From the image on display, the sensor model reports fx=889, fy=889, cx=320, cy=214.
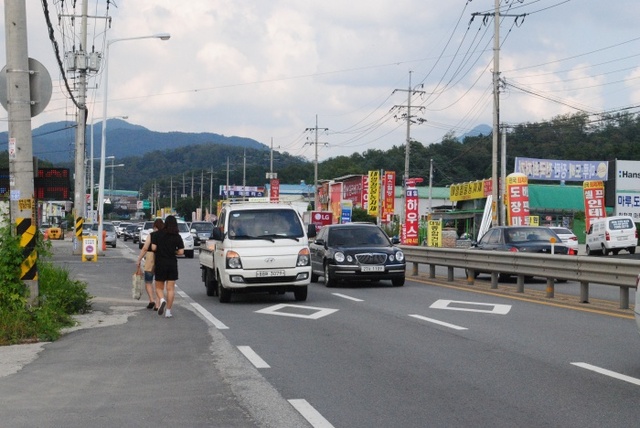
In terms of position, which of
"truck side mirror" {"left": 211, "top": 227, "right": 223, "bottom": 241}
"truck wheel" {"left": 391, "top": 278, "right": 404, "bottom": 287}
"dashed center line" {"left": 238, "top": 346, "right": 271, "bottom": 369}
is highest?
"truck side mirror" {"left": 211, "top": 227, "right": 223, "bottom": 241}

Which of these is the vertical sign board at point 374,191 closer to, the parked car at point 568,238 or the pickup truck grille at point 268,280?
the parked car at point 568,238

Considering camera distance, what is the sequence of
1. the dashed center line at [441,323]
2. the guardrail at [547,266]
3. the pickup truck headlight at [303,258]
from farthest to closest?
the pickup truck headlight at [303,258] < the guardrail at [547,266] < the dashed center line at [441,323]

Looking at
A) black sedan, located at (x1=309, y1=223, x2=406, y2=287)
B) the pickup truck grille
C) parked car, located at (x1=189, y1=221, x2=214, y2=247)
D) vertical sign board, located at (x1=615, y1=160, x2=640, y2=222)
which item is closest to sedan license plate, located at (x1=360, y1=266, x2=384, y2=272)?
black sedan, located at (x1=309, y1=223, x2=406, y2=287)

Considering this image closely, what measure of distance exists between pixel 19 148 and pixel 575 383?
8.98 metres

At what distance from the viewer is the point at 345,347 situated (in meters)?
11.4

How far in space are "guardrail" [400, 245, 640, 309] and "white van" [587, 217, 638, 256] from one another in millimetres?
22675

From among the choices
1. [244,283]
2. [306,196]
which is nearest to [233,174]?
[306,196]

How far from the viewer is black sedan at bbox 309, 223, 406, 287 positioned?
22188 millimetres

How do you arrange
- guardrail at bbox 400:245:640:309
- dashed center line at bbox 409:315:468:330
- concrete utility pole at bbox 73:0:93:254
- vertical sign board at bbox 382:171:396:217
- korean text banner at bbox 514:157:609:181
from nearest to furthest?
dashed center line at bbox 409:315:468:330 < guardrail at bbox 400:245:640:309 < concrete utility pole at bbox 73:0:93:254 < korean text banner at bbox 514:157:609:181 < vertical sign board at bbox 382:171:396:217

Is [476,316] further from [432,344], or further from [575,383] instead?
[575,383]

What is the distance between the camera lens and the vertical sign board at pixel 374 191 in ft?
239

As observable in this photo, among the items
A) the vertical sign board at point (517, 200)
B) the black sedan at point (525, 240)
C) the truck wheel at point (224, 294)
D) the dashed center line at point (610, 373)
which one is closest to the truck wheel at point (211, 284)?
the truck wheel at point (224, 294)

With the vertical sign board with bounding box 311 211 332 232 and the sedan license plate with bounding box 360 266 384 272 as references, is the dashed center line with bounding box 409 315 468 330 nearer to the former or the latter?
the sedan license plate with bounding box 360 266 384 272

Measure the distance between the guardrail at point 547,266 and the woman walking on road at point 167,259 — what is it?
770 centimetres
